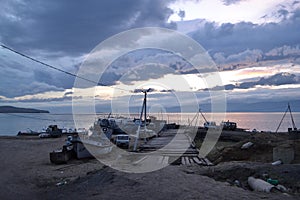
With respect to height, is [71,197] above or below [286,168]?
below

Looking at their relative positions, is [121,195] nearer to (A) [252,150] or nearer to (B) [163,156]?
(B) [163,156]

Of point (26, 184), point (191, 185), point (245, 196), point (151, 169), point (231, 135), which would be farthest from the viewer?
point (231, 135)

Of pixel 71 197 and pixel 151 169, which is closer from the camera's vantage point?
pixel 71 197

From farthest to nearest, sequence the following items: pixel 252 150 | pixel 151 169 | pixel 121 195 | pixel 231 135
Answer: pixel 231 135, pixel 252 150, pixel 151 169, pixel 121 195

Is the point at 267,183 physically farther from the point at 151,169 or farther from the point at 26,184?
the point at 26,184

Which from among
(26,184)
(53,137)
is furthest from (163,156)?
(53,137)

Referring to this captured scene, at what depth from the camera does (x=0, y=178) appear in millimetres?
21250

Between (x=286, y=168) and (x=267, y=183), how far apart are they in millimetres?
2409

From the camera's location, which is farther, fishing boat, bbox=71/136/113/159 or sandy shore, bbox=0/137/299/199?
fishing boat, bbox=71/136/113/159

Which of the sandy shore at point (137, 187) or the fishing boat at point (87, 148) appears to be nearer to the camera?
the sandy shore at point (137, 187)

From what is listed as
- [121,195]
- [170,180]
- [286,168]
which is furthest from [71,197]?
[286,168]

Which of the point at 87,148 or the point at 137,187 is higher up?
the point at 87,148

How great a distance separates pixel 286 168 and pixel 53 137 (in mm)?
58371

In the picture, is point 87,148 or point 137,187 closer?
point 137,187
